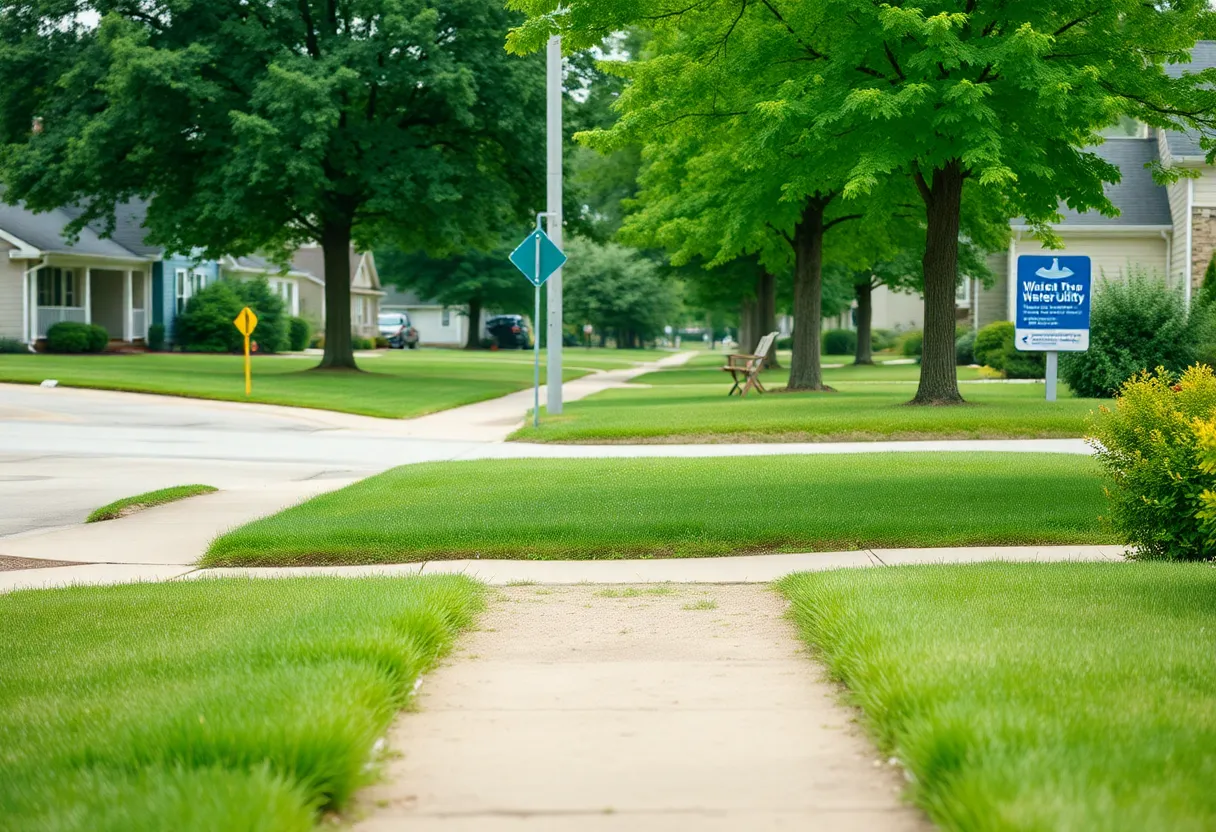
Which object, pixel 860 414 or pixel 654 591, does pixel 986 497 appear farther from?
pixel 860 414

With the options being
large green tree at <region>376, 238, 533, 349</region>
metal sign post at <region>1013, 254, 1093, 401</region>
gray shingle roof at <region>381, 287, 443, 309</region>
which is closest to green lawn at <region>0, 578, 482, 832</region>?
metal sign post at <region>1013, 254, 1093, 401</region>

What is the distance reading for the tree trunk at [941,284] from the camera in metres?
21.0

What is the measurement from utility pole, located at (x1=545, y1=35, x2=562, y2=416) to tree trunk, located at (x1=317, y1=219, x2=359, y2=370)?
1575 cm

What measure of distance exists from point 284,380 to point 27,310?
1469cm

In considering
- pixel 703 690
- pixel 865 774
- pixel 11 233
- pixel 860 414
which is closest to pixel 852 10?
pixel 860 414

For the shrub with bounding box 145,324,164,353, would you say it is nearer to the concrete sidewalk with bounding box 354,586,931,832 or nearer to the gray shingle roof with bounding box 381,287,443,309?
the gray shingle roof with bounding box 381,287,443,309

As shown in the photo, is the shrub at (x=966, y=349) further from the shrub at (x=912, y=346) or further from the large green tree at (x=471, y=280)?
the large green tree at (x=471, y=280)

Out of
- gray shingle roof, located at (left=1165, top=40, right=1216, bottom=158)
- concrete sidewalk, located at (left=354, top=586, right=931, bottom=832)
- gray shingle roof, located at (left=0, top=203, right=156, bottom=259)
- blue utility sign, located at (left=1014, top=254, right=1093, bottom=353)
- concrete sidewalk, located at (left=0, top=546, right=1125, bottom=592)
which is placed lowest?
concrete sidewalk, located at (left=0, top=546, right=1125, bottom=592)

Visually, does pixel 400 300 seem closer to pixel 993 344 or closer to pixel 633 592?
pixel 993 344

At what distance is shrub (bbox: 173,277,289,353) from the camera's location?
51.5 metres

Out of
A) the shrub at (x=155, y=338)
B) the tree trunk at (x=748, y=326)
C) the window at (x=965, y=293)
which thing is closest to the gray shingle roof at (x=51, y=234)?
the shrub at (x=155, y=338)

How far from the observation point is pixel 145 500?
12914 mm

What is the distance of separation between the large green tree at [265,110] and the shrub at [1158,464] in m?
24.8

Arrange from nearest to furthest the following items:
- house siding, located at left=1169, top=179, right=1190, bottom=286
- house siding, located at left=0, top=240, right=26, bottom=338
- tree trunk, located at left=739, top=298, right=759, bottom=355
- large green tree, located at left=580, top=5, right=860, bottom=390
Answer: large green tree, located at left=580, top=5, right=860, bottom=390 → house siding, located at left=1169, top=179, right=1190, bottom=286 → house siding, located at left=0, top=240, right=26, bottom=338 → tree trunk, located at left=739, top=298, right=759, bottom=355
